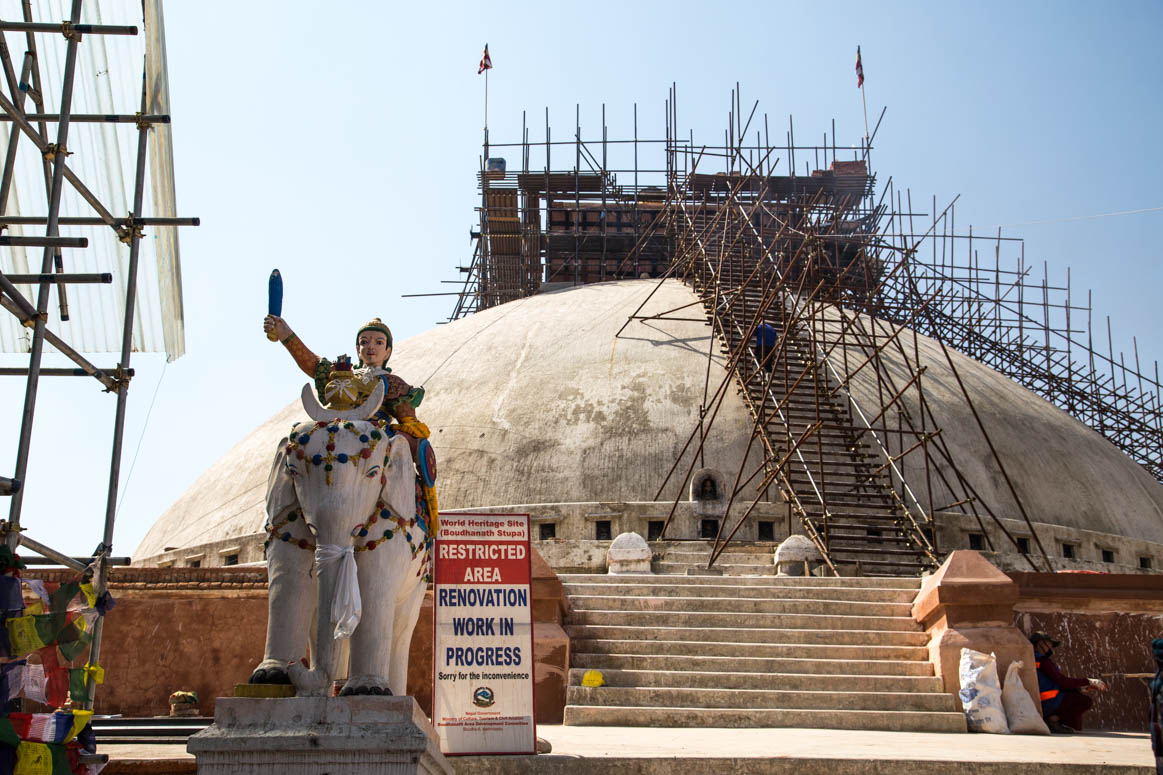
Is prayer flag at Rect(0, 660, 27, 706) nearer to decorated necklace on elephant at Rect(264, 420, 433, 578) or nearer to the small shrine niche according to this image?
decorated necklace on elephant at Rect(264, 420, 433, 578)

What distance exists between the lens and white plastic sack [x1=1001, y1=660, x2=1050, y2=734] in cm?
888

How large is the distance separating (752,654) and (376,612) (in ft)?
17.1

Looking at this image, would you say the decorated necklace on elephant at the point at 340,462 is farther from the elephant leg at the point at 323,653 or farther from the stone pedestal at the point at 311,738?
the stone pedestal at the point at 311,738

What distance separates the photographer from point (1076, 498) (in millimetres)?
17438

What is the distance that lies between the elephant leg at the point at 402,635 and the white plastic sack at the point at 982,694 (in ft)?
16.1

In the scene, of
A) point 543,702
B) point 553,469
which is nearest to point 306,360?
point 543,702

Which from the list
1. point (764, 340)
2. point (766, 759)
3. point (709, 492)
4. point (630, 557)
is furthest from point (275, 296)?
point (764, 340)

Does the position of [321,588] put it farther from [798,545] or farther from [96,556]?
[798,545]

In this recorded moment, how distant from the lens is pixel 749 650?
9961 millimetres

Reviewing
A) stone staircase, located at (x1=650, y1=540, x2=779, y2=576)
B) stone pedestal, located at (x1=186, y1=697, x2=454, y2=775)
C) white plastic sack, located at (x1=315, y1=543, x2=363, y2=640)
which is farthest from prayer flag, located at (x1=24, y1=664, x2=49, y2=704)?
stone staircase, located at (x1=650, y1=540, x2=779, y2=576)

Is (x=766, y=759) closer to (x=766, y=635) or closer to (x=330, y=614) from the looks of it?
(x=330, y=614)

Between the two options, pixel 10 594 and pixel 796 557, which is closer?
pixel 10 594

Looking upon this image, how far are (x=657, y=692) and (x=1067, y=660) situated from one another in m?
3.74

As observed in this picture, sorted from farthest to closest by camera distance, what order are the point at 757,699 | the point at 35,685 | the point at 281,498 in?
the point at 757,699 → the point at 35,685 → the point at 281,498
